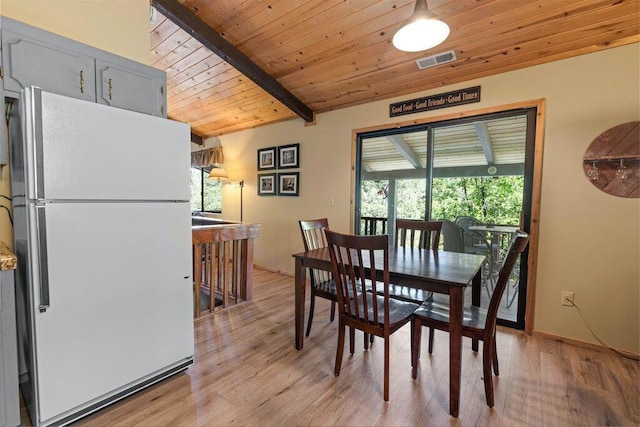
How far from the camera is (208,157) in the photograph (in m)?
5.62

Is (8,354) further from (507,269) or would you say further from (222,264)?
(507,269)

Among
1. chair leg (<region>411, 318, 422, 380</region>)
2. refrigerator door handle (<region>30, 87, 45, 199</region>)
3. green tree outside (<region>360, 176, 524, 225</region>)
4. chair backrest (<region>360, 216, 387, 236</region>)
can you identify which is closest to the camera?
refrigerator door handle (<region>30, 87, 45, 199</region>)

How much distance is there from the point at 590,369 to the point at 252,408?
2.34 metres

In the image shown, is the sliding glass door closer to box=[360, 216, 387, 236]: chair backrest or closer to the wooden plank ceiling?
box=[360, 216, 387, 236]: chair backrest

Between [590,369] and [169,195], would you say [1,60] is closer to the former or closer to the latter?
[169,195]

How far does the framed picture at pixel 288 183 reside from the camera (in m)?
4.33

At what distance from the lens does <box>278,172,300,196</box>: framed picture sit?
433cm

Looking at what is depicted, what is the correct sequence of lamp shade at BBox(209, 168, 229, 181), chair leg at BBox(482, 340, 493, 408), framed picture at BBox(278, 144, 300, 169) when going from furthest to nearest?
lamp shade at BBox(209, 168, 229, 181)
framed picture at BBox(278, 144, 300, 169)
chair leg at BBox(482, 340, 493, 408)

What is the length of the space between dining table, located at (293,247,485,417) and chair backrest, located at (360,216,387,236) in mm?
974

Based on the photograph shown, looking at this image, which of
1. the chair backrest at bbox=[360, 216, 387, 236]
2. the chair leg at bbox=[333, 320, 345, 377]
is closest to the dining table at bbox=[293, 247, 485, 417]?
the chair leg at bbox=[333, 320, 345, 377]

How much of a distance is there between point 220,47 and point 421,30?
2.14m

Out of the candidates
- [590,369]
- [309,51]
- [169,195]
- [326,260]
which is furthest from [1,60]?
[590,369]

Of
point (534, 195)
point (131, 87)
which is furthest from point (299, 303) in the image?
point (534, 195)

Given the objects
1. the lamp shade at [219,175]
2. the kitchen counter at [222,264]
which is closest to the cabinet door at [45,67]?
the kitchen counter at [222,264]
